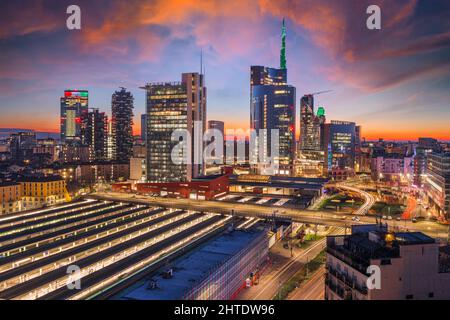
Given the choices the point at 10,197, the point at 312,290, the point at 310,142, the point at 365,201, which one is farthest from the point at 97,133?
the point at 312,290

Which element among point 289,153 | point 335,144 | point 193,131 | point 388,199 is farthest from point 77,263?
point 335,144

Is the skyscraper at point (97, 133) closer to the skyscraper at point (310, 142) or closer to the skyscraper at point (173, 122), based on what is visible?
the skyscraper at point (310, 142)

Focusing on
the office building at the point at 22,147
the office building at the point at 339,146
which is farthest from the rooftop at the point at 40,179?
the office building at the point at 339,146

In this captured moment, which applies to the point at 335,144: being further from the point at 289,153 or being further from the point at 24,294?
the point at 24,294

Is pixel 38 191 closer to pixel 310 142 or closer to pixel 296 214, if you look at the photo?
pixel 296 214

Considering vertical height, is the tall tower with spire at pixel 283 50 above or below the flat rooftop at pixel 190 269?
above

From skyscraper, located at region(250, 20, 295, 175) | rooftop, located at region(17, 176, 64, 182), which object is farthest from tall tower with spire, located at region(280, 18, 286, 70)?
rooftop, located at region(17, 176, 64, 182)

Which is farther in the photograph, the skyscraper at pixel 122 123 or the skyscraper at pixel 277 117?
the skyscraper at pixel 122 123

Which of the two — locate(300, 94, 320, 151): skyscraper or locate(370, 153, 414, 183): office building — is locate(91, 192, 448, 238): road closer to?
locate(370, 153, 414, 183): office building
